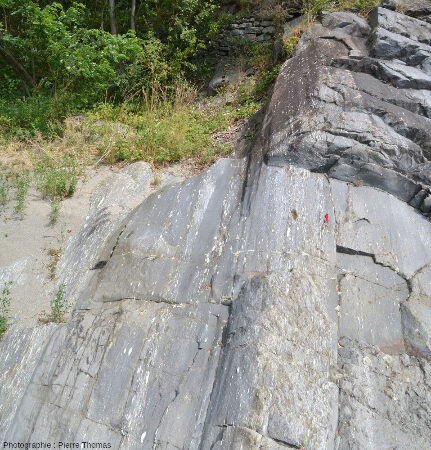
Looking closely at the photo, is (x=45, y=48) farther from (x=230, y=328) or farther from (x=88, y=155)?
(x=230, y=328)

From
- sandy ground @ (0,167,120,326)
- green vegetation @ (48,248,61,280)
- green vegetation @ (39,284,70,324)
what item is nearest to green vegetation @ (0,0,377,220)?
sandy ground @ (0,167,120,326)

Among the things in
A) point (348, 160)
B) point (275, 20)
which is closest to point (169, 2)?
point (275, 20)

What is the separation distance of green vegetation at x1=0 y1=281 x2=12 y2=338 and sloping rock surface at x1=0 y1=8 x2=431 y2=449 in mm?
151

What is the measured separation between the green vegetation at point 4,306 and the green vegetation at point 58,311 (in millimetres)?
287

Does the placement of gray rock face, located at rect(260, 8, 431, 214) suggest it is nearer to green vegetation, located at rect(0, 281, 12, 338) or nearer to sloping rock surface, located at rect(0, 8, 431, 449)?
sloping rock surface, located at rect(0, 8, 431, 449)

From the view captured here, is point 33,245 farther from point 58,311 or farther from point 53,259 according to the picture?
point 58,311

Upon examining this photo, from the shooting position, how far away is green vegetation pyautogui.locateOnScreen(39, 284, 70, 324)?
3.50 metres

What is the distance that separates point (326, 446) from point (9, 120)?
5825mm

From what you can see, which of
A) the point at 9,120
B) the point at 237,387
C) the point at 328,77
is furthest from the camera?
the point at 9,120

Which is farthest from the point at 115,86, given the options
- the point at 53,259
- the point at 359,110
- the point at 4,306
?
the point at 4,306

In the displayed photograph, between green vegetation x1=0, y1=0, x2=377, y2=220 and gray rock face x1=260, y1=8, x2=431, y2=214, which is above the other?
gray rock face x1=260, y1=8, x2=431, y2=214

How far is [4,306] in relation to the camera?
3.62 metres

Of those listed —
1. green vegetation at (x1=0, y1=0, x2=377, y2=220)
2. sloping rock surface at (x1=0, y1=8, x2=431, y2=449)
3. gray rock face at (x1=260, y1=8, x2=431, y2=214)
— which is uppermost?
gray rock face at (x1=260, y1=8, x2=431, y2=214)

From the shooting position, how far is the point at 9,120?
19.7ft
